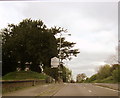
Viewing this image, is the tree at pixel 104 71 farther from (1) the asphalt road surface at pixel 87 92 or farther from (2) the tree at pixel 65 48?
(1) the asphalt road surface at pixel 87 92

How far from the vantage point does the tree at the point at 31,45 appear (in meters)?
46.2

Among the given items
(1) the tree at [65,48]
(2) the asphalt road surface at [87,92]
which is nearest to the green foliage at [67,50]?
(1) the tree at [65,48]

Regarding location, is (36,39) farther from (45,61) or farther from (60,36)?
(60,36)

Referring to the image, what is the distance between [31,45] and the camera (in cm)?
4628

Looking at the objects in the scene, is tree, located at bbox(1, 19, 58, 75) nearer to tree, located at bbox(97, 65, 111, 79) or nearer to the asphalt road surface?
the asphalt road surface

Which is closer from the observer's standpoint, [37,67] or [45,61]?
[45,61]

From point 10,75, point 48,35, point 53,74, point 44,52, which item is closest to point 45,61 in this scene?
point 44,52

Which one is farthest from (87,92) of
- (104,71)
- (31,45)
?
(104,71)

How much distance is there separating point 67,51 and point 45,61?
14.1 m

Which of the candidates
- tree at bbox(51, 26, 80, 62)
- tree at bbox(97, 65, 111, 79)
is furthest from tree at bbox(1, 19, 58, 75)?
tree at bbox(97, 65, 111, 79)

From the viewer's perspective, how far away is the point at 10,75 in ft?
160

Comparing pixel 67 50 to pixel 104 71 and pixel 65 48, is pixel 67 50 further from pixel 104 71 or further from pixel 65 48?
pixel 104 71

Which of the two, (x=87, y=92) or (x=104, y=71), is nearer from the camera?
(x=87, y=92)

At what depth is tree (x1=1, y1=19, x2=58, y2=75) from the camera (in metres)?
46.2
